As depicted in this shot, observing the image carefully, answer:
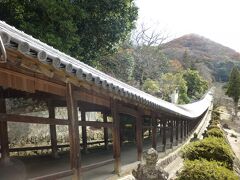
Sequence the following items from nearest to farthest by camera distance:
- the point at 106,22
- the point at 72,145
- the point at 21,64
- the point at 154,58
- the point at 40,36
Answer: the point at 21,64 < the point at 72,145 < the point at 40,36 < the point at 106,22 < the point at 154,58

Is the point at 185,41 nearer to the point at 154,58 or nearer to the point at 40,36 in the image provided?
the point at 154,58

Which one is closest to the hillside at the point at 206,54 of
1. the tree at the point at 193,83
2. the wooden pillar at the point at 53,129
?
the tree at the point at 193,83

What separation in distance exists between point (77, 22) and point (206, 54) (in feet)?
397

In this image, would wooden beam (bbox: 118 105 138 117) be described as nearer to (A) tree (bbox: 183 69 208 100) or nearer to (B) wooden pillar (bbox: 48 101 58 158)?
(B) wooden pillar (bbox: 48 101 58 158)

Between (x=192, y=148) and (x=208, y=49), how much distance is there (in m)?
135

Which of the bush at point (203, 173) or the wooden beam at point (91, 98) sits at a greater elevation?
the wooden beam at point (91, 98)

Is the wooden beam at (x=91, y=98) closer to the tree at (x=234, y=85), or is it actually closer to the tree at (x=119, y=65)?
the tree at (x=119, y=65)

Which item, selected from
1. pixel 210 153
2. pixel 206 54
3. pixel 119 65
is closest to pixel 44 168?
pixel 210 153

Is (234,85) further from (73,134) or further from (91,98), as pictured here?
(73,134)

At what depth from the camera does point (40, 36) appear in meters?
13.9

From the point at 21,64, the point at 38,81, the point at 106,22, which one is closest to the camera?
the point at 21,64

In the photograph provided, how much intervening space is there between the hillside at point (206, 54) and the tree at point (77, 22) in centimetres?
6695

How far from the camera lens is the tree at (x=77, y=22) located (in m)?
13.9

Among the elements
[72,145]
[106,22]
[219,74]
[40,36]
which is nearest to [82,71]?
[72,145]
